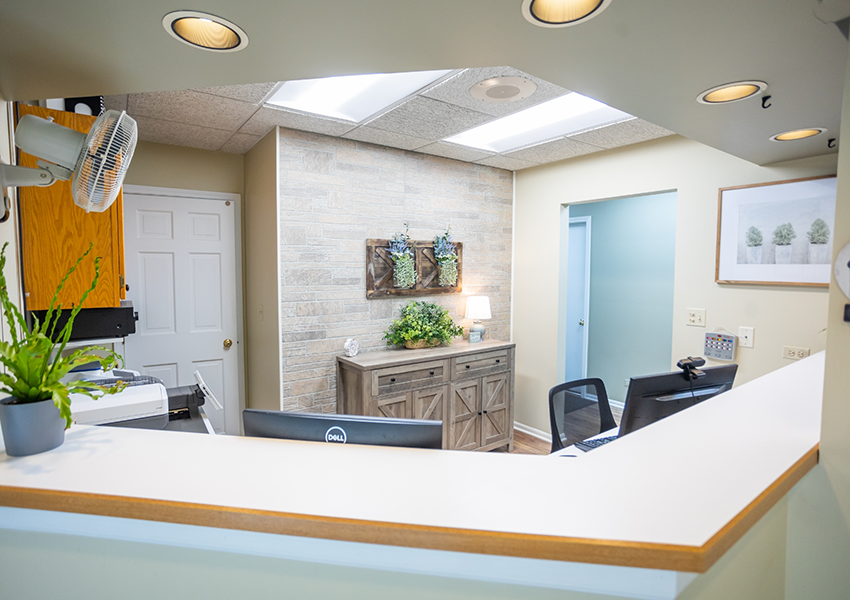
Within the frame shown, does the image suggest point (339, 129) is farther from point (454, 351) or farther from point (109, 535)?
point (109, 535)

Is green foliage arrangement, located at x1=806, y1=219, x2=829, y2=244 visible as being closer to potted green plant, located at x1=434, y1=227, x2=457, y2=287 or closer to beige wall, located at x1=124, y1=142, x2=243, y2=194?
potted green plant, located at x1=434, y1=227, x2=457, y2=287

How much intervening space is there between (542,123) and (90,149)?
2559 mm

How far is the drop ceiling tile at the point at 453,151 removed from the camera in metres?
3.30

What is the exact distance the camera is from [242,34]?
1146 millimetres

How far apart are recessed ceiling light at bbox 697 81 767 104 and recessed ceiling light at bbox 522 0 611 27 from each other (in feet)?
2.45

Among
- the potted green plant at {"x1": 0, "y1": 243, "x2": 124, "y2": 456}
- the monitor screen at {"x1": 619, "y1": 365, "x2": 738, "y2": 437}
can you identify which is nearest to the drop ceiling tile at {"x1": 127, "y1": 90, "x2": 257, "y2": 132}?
the potted green plant at {"x1": 0, "y1": 243, "x2": 124, "y2": 456}

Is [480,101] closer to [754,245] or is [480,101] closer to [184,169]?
[754,245]

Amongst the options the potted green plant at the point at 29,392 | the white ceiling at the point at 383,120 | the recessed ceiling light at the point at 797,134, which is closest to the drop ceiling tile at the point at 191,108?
the white ceiling at the point at 383,120

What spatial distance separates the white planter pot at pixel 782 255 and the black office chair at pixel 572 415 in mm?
1305

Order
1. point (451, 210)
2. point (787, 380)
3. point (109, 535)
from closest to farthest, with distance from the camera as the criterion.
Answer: point (109, 535), point (787, 380), point (451, 210)

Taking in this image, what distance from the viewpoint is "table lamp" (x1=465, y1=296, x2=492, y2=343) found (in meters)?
3.76

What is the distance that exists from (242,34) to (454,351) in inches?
102

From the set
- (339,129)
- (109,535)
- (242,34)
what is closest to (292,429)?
(109,535)

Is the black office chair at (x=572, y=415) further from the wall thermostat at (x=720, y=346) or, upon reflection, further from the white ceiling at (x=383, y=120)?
the white ceiling at (x=383, y=120)
